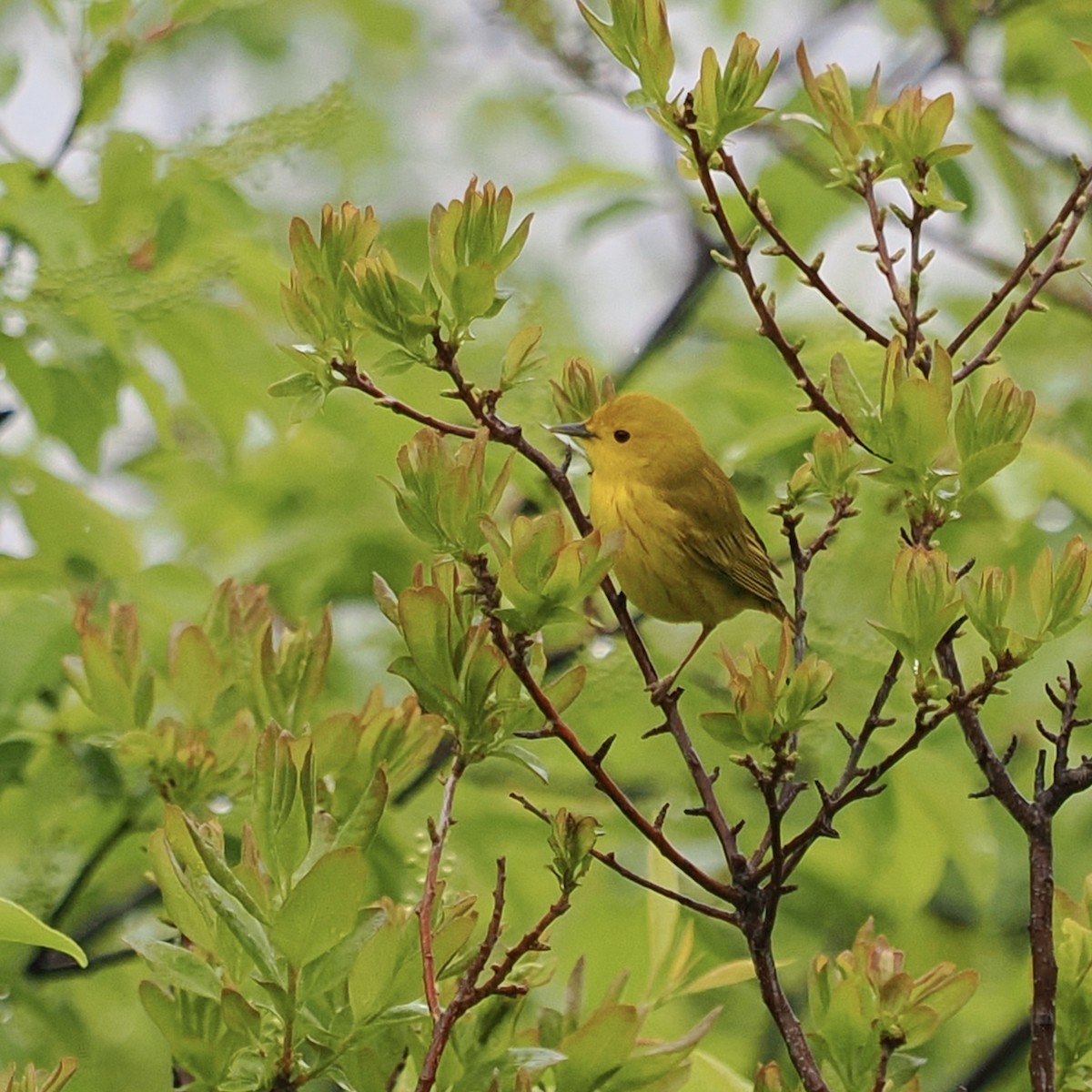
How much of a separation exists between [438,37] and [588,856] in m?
3.44

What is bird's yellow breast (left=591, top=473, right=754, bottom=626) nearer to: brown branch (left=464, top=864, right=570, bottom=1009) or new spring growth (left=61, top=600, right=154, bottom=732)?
new spring growth (left=61, top=600, right=154, bottom=732)

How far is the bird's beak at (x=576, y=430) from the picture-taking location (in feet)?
4.21

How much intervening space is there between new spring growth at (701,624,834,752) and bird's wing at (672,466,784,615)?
879 mm

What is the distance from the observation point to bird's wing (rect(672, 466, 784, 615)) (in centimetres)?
185

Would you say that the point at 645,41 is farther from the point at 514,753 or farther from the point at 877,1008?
the point at 877,1008

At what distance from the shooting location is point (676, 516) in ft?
6.19

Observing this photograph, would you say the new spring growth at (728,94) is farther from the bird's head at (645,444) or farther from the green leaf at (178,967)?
the bird's head at (645,444)

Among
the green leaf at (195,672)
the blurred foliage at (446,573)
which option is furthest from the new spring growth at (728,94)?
the green leaf at (195,672)

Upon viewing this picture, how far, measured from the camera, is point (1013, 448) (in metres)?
0.95

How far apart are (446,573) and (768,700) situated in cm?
21

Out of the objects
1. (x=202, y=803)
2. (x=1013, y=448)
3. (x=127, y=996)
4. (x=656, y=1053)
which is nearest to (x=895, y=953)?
(x=656, y=1053)

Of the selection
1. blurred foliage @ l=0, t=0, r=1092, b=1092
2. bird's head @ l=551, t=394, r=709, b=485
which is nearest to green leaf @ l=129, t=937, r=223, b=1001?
blurred foliage @ l=0, t=0, r=1092, b=1092

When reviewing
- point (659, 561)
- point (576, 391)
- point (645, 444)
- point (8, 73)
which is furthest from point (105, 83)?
point (576, 391)

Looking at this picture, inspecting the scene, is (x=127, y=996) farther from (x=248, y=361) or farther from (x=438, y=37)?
(x=438, y=37)
